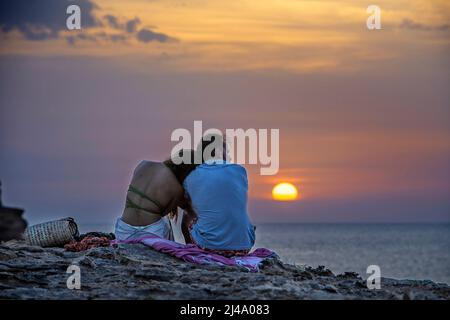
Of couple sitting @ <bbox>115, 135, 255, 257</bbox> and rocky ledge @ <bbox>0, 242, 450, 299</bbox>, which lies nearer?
rocky ledge @ <bbox>0, 242, 450, 299</bbox>

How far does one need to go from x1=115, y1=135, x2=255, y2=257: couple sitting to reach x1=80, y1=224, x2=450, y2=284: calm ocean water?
47082 millimetres

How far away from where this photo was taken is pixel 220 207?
9.82m

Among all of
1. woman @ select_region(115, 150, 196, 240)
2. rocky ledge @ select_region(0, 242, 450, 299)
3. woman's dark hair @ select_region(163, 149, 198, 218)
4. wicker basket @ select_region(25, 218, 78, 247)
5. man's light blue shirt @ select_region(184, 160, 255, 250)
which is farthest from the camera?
wicker basket @ select_region(25, 218, 78, 247)

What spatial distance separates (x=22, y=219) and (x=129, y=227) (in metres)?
34.1

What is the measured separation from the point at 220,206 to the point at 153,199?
0.87 metres

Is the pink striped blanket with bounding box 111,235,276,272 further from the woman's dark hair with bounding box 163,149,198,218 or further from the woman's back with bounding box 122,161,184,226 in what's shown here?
the woman's dark hair with bounding box 163,149,198,218

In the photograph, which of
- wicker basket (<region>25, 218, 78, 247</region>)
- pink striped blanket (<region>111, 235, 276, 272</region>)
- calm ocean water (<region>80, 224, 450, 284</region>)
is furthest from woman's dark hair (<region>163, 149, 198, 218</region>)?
calm ocean water (<region>80, 224, 450, 284</region>)

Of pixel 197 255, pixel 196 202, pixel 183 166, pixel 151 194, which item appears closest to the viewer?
pixel 197 255

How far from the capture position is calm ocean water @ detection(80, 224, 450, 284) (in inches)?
2601

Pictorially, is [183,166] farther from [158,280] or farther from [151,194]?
[158,280]

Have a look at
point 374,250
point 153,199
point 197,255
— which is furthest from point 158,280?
point 374,250

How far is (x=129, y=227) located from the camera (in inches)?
407
